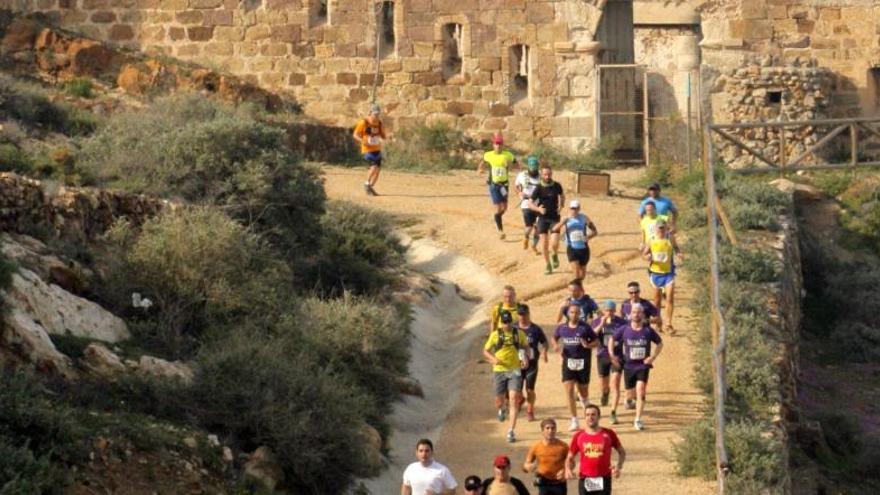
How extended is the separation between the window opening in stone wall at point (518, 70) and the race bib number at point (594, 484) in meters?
17.7

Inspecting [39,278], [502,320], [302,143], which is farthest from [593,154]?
[39,278]

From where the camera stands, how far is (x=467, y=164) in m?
35.0

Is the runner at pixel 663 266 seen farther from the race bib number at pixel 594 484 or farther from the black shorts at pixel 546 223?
the race bib number at pixel 594 484

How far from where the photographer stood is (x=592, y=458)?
18.6m

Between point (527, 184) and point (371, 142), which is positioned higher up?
point (371, 142)

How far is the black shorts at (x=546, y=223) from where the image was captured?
2723 cm

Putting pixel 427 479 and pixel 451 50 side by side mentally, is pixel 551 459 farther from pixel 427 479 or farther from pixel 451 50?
pixel 451 50

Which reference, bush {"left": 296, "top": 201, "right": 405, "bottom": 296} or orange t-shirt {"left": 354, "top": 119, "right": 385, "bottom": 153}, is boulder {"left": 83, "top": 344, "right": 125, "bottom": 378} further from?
orange t-shirt {"left": 354, "top": 119, "right": 385, "bottom": 153}

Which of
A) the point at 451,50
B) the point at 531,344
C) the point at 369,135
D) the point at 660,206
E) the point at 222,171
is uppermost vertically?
the point at 451,50

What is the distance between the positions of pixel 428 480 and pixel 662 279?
26.3 feet

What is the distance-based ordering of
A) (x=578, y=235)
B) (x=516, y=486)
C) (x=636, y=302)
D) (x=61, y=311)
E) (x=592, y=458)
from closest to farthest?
1. (x=516, y=486)
2. (x=592, y=458)
3. (x=61, y=311)
4. (x=636, y=302)
5. (x=578, y=235)

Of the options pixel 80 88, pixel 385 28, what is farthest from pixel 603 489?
pixel 385 28

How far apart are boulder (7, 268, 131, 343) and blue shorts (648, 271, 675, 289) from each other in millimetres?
6850

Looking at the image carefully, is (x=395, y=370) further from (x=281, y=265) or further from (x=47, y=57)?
(x=47, y=57)
